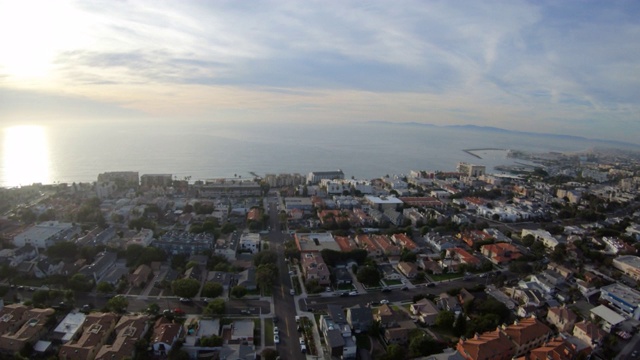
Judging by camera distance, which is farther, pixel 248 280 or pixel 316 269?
pixel 316 269

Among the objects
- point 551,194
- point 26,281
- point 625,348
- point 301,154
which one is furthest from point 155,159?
point 625,348

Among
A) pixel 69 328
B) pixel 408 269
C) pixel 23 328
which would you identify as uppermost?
pixel 408 269

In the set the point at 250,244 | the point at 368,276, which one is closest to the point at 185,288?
the point at 250,244

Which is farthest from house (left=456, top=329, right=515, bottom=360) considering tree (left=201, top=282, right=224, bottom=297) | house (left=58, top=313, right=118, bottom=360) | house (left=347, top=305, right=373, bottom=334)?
house (left=58, top=313, right=118, bottom=360)

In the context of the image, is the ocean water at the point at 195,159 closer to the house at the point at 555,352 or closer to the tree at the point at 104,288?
the tree at the point at 104,288

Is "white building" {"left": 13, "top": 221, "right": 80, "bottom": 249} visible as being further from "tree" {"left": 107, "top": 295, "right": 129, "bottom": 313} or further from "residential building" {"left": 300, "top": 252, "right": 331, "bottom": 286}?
"residential building" {"left": 300, "top": 252, "right": 331, "bottom": 286}

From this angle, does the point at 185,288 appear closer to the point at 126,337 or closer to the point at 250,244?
the point at 126,337

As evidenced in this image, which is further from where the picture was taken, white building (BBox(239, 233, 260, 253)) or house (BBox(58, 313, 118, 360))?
white building (BBox(239, 233, 260, 253))
